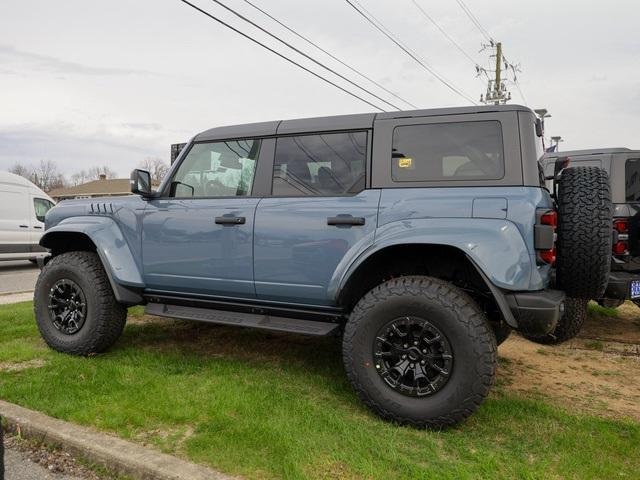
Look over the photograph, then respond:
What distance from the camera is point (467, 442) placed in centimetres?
284

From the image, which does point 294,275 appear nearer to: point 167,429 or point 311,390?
point 311,390

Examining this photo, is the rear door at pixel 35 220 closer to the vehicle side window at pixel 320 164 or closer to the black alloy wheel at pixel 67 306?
the black alloy wheel at pixel 67 306

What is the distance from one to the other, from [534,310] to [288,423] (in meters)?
1.56

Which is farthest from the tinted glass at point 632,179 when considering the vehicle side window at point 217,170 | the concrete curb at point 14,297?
the concrete curb at point 14,297

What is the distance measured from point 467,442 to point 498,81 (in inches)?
1068

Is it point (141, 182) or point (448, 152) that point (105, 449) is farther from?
point (448, 152)

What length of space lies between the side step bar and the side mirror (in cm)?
94

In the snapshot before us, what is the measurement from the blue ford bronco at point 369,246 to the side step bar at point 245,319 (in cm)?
2

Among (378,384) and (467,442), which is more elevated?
(378,384)

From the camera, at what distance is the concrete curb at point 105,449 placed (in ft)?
8.10

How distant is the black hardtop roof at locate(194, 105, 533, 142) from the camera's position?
3238 mm

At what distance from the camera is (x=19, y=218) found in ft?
39.7

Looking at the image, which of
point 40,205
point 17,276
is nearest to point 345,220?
point 17,276

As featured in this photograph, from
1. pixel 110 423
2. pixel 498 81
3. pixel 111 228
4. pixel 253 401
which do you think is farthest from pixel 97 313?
pixel 498 81
